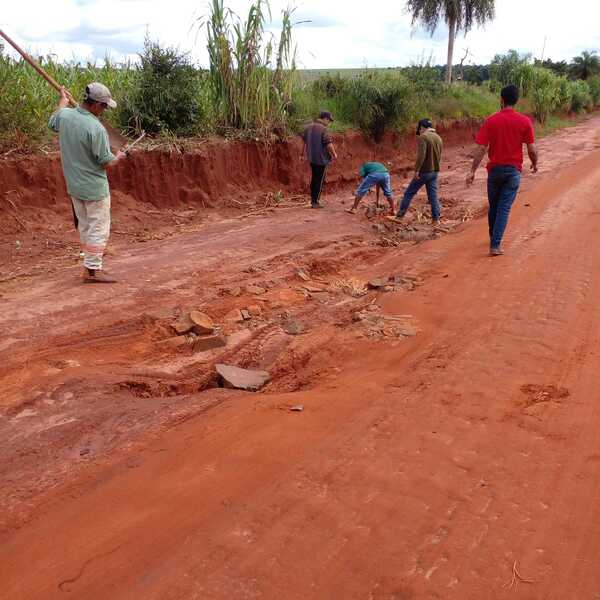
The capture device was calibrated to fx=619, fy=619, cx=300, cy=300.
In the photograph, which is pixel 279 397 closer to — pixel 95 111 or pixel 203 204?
pixel 95 111

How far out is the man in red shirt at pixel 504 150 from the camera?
750 centimetres

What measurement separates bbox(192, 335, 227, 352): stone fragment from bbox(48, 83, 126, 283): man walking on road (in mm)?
1792

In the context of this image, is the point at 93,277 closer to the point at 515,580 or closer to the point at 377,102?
the point at 515,580

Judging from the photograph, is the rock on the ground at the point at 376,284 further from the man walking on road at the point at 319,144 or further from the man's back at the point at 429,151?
the man walking on road at the point at 319,144

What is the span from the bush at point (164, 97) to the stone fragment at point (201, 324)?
613 cm

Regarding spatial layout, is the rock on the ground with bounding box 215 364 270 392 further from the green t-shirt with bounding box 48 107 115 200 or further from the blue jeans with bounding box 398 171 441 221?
the blue jeans with bounding box 398 171 441 221

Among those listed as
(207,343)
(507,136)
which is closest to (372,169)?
(507,136)

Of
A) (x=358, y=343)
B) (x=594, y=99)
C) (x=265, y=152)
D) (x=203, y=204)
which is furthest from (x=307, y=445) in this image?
(x=594, y=99)

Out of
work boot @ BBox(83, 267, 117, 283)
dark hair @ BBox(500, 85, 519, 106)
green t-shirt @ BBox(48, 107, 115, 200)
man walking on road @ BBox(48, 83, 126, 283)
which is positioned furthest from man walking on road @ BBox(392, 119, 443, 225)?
work boot @ BBox(83, 267, 117, 283)

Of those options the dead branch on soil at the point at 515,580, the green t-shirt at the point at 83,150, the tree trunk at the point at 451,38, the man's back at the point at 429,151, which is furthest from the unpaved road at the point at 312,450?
the tree trunk at the point at 451,38

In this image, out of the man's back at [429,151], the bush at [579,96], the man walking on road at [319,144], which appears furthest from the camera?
the bush at [579,96]

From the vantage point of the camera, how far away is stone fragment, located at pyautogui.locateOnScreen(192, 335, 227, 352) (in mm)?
5242

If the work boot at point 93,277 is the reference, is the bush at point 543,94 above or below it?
above

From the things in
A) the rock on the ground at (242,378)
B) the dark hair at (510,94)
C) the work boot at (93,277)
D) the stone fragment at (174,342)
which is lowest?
the rock on the ground at (242,378)
